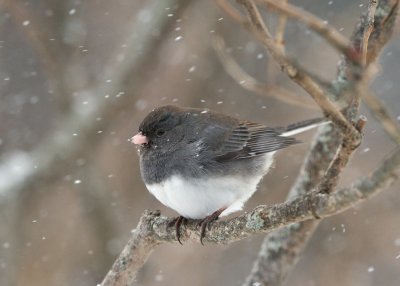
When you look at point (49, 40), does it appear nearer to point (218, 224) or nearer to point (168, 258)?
point (168, 258)

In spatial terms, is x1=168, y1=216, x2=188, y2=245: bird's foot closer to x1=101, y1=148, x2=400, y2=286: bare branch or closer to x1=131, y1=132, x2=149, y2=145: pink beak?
x1=101, y1=148, x2=400, y2=286: bare branch

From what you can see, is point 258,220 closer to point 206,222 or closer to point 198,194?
point 206,222

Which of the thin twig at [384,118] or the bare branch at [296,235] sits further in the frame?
the bare branch at [296,235]

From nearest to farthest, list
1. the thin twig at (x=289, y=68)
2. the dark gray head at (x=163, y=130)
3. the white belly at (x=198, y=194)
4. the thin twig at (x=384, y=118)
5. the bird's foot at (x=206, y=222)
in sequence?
the thin twig at (x=384, y=118), the thin twig at (x=289, y=68), the bird's foot at (x=206, y=222), the white belly at (x=198, y=194), the dark gray head at (x=163, y=130)

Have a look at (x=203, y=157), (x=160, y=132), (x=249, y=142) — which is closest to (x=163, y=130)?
(x=160, y=132)

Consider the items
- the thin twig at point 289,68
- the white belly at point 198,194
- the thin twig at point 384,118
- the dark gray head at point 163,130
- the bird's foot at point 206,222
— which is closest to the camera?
the thin twig at point 384,118

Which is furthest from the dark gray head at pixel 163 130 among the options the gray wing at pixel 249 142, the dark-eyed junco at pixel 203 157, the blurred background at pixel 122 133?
the blurred background at pixel 122 133

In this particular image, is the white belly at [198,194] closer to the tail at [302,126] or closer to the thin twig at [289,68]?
the tail at [302,126]
